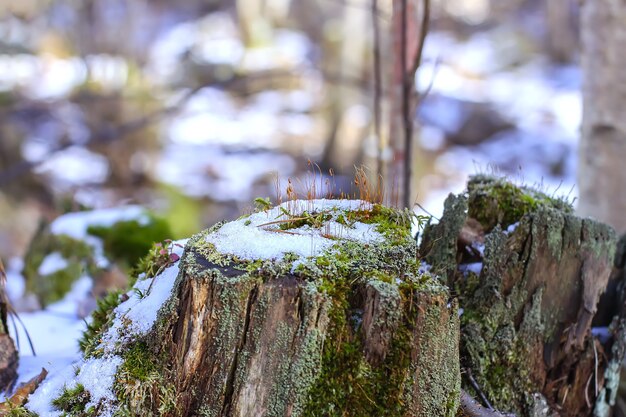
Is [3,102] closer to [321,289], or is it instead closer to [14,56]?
[14,56]

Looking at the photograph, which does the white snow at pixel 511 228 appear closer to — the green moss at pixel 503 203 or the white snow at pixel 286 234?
the green moss at pixel 503 203

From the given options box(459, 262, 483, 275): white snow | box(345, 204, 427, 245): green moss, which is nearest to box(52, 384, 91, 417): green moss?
box(345, 204, 427, 245): green moss

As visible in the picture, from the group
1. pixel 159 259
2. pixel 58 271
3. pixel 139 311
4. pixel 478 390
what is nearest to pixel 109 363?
pixel 139 311

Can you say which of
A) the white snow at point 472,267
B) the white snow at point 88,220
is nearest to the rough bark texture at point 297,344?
the white snow at point 472,267

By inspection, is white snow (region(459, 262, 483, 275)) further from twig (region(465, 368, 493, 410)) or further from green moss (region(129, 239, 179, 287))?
green moss (region(129, 239, 179, 287))

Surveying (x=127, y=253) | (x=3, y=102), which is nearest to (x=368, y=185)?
(x=127, y=253)
